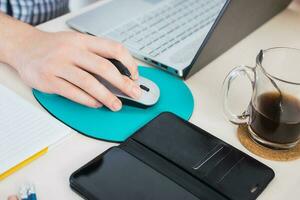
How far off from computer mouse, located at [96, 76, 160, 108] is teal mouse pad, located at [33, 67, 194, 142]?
11 millimetres

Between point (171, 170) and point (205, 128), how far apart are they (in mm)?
123

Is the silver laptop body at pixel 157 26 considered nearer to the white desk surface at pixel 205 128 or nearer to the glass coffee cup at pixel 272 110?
the white desk surface at pixel 205 128

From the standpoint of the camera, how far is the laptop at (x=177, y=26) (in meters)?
0.74

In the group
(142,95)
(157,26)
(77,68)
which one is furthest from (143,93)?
(157,26)

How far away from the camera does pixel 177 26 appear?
87 cm

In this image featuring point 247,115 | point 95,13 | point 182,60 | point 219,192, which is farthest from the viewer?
point 95,13

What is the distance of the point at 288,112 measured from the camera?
23.8 inches

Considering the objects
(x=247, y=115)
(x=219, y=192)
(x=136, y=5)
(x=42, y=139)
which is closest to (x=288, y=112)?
(x=247, y=115)

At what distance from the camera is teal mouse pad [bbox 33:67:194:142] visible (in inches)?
24.4

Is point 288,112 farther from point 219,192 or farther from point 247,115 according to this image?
point 219,192

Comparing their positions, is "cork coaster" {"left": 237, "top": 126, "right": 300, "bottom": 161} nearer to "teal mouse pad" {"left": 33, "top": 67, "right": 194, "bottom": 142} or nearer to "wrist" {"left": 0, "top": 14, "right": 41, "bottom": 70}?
"teal mouse pad" {"left": 33, "top": 67, "right": 194, "bottom": 142}

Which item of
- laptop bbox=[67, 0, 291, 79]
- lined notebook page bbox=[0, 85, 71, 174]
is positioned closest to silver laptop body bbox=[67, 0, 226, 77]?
laptop bbox=[67, 0, 291, 79]

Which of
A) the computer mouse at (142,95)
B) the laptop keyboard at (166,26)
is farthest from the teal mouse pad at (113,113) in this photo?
the laptop keyboard at (166,26)

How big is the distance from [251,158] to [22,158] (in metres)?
0.30
